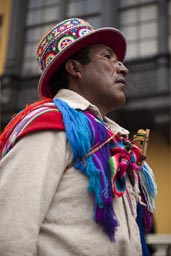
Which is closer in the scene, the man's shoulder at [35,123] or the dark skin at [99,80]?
the man's shoulder at [35,123]

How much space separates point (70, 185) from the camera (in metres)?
1.50

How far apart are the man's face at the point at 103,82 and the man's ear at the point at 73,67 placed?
0.08 feet

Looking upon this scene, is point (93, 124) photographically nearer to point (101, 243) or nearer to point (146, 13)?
point (101, 243)

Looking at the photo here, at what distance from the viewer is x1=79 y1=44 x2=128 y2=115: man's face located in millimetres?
1941

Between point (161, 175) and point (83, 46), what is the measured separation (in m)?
5.67

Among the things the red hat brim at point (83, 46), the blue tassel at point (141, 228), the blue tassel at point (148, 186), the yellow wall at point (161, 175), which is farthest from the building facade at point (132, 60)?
the blue tassel at point (141, 228)

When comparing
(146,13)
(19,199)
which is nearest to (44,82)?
(19,199)

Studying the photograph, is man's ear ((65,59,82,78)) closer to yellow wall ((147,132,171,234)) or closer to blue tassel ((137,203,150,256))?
blue tassel ((137,203,150,256))

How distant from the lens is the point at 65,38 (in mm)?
1954

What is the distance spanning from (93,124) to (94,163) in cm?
19

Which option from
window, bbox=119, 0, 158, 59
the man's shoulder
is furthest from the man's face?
window, bbox=119, 0, 158, 59

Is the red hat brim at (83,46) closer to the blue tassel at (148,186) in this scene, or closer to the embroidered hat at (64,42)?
the embroidered hat at (64,42)

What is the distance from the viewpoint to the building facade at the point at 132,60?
285 inches

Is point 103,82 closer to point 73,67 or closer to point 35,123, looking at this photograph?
point 73,67
